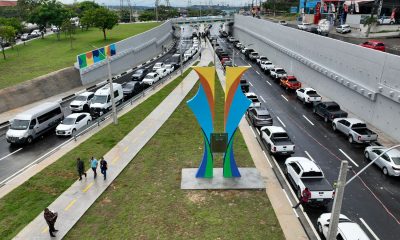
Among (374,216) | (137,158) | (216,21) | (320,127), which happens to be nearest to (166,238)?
(137,158)

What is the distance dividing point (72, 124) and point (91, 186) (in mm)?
11653

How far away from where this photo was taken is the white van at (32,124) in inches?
1092

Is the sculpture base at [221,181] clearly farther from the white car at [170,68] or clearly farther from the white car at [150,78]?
the white car at [170,68]

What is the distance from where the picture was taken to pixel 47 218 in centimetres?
1545

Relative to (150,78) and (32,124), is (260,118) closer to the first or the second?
(32,124)

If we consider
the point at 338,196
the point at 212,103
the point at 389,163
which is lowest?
the point at 389,163

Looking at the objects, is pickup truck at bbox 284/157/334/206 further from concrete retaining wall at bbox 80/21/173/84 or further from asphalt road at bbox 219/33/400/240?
concrete retaining wall at bbox 80/21/173/84

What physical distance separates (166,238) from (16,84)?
34578 millimetres

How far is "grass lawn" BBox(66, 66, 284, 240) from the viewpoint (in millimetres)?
16406

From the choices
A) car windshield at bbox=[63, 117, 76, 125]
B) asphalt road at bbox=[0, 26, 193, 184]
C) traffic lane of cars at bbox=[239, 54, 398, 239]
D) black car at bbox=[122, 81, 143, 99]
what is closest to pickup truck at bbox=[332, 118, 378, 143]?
traffic lane of cars at bbox=[239, 54, 398, 239]

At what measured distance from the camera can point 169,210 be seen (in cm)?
1825

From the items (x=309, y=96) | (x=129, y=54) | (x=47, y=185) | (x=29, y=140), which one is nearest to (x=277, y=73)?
(x=309, y=96)

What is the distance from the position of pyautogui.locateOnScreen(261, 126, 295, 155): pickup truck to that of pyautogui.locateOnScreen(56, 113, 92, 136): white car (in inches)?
653

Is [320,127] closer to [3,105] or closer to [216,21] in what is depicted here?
[3,105]
